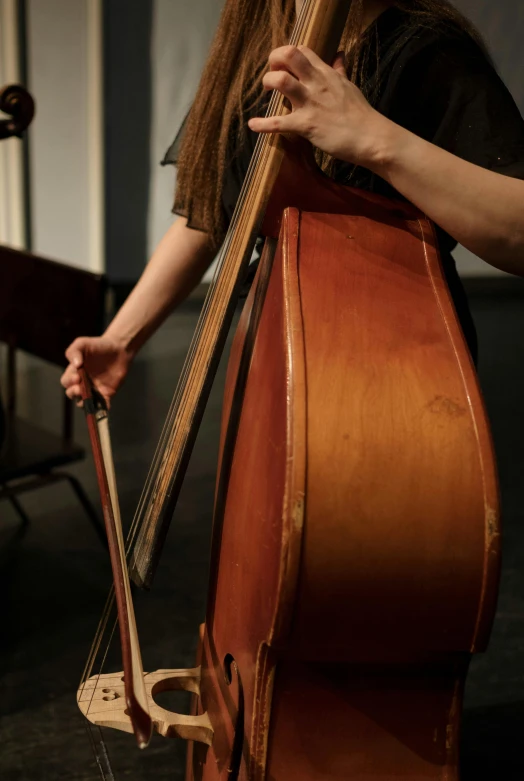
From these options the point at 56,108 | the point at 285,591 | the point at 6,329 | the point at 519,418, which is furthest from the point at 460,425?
the point at 56,108

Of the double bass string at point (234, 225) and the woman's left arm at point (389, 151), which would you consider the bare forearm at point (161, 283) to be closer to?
the double bass string at point (234, 225)

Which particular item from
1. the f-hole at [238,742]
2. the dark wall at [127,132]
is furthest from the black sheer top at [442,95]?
the dark wall at [127,132]

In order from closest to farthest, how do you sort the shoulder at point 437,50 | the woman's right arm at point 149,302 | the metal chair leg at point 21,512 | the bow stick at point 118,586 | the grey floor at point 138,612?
the bow stick at point 118,586 < the shoulder at point 437,50 < the woman's right arm at point 149,302 < the grey floor at point 138,612 < the metal chair leg at point 21,512

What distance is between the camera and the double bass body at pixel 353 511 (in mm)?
568

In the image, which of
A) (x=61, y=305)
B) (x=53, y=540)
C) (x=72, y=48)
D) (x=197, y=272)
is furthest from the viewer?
(x=72, y=48)

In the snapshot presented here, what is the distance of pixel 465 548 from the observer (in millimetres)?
569

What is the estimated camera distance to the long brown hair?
86 centimetres

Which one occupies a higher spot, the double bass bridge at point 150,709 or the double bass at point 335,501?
the double bass at point 335,501

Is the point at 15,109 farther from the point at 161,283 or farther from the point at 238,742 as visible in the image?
the point at 238,742

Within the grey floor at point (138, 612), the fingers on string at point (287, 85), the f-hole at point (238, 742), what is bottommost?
the grey floor at point (138, 612)

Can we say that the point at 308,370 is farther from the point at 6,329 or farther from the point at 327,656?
the point at 6,329

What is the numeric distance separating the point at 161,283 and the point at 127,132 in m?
2.56

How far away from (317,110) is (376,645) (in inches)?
15.2

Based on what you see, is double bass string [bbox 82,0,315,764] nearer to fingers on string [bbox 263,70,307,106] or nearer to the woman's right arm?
fingers on string [bbox 263,70,307,106]
